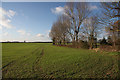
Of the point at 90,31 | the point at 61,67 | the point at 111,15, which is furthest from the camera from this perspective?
the point at 90,31

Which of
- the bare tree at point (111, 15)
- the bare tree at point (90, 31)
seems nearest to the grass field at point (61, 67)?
the bare tree at point (111, 15)

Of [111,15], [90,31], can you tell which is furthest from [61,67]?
[90,31]

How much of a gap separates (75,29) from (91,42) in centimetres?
842

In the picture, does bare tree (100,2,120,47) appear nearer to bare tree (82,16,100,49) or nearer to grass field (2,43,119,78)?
grass field (2,43,119,78)

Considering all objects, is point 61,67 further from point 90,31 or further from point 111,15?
point 90,31

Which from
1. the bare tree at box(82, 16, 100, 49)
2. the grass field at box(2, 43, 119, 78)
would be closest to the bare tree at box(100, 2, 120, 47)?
the grass field at box(2, 43, 119, 78)

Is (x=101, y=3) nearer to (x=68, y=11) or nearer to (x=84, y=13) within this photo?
(x=84, y=13)

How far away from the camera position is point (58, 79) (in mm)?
3535

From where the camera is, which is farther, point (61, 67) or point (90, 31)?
point (90, 31)

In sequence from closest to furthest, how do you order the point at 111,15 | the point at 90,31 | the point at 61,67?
the point at 61,67, the point at 111,15, the point at 90,31

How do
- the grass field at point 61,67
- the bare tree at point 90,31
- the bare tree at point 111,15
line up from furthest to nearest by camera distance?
the bare tree at point 90,31, the bare tree at point 111,15, the grass field at point 61,67

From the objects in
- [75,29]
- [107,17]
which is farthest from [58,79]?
[75,29]

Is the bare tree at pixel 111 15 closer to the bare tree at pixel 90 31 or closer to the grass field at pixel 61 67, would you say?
the grass field at pixel 61 67

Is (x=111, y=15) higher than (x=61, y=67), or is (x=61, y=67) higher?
(x=111, y=15)
